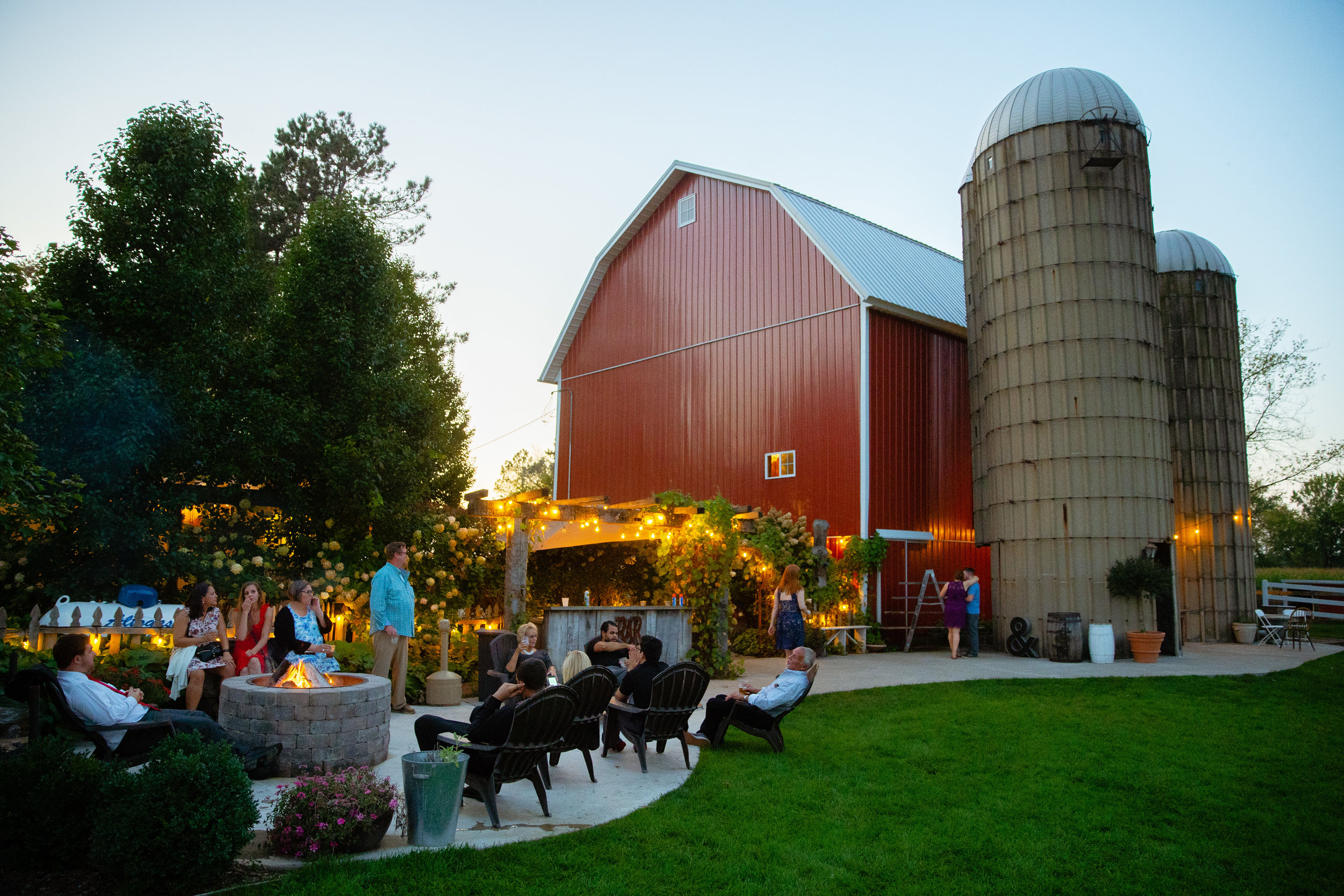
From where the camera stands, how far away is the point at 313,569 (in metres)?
12.1

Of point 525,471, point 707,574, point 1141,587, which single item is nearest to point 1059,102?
point 1141,587

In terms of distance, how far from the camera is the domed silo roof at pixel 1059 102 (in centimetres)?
1579

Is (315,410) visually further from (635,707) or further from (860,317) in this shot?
(860,317)

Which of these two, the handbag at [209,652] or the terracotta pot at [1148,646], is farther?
the terracotta pot at [1148,646]

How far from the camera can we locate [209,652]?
7055mm

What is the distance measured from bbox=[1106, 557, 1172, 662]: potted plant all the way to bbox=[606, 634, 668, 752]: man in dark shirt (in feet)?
33.3

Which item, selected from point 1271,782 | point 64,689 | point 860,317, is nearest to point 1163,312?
point 860,317

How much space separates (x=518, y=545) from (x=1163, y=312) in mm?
16259

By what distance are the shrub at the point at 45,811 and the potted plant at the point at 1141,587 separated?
1410 centimetres

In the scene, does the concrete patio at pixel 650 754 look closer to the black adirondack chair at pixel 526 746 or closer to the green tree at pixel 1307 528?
the black adirondack chair at pixel 526 746

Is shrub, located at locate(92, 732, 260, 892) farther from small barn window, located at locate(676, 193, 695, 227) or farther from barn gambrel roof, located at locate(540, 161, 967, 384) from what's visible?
small barn window, located at locate(676, 193, 695, 227)

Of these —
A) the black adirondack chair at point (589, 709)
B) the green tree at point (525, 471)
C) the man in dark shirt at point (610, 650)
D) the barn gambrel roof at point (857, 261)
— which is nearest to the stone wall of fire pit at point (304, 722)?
the black adirondack chair at point (589, 709)

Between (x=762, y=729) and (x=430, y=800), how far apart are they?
3361 millimetres

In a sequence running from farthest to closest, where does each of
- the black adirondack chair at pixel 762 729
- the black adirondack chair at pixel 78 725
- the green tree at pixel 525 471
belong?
1. the green tree at pixel 525 471
2. the black adirondack chair at pixel 762 729
3. the black adirondack chair at pixel 78 725
